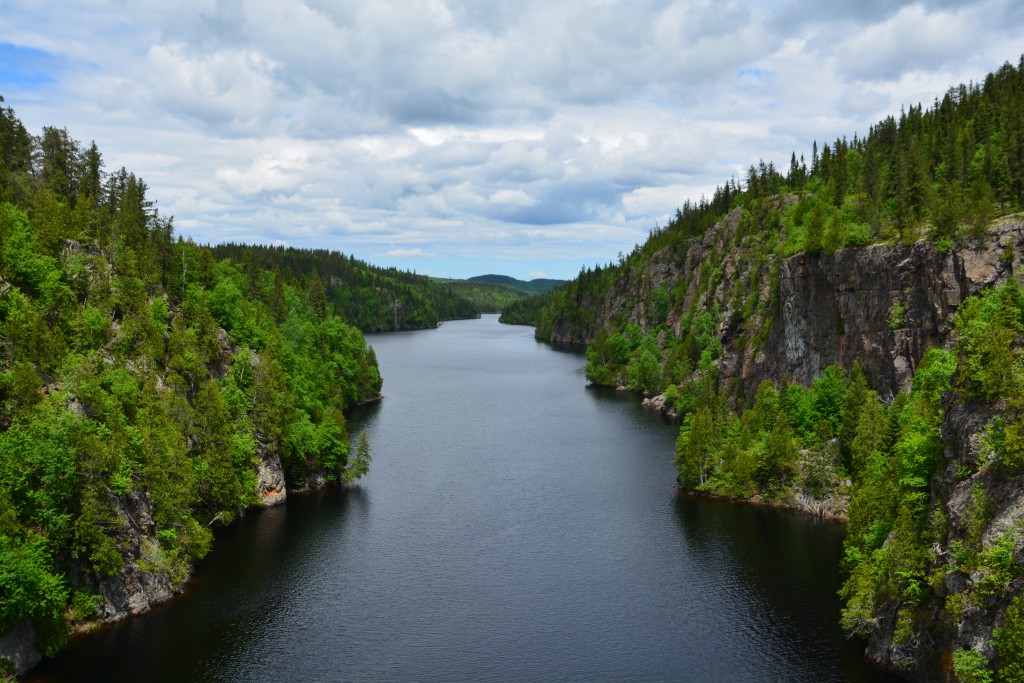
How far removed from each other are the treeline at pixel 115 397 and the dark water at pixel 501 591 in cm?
471

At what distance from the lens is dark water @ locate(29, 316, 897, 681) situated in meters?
51.6

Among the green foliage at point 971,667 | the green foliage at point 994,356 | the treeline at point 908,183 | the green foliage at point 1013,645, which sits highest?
the treeline at point 908,183

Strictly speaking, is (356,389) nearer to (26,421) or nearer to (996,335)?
(26,421)

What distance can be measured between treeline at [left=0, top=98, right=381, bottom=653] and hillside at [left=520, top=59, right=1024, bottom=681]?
50741 mm

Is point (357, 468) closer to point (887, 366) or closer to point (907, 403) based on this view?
point (907, 403)

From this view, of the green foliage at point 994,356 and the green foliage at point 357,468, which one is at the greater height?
the green foliage at point 994,356

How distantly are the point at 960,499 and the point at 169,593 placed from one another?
56476 mm

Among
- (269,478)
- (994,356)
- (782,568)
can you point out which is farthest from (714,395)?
(994,356)

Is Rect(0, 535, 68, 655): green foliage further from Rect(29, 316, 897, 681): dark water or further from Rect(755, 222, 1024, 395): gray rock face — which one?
Rect(755, 222, 1024, 395): gray rock face

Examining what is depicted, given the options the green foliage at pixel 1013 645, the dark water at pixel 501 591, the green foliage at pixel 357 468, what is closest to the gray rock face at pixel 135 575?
the dark water at pixel 501 591

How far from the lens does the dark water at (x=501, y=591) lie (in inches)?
2031

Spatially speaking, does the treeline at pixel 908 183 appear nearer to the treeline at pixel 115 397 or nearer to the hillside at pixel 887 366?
the hillside at pixel 887 366

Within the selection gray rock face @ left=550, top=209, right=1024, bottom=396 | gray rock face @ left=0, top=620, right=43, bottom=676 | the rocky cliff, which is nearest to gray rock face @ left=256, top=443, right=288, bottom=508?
gray rock face @ left=0, top=620, right=43, bottom=676

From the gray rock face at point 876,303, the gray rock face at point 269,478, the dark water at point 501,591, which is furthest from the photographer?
the gray rock face at point 269,478
